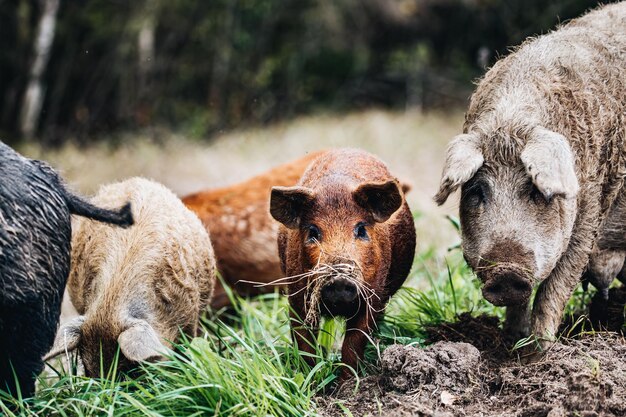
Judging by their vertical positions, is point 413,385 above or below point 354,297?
below

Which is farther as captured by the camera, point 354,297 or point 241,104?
point 241,104

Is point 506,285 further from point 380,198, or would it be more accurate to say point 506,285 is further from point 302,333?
point 302,333

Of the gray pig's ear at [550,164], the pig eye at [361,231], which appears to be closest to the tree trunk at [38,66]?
the pig eye at [361,231]

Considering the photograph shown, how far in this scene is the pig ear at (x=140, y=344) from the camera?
4480 mm

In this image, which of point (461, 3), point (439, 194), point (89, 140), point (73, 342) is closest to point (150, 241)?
point (73, 342)

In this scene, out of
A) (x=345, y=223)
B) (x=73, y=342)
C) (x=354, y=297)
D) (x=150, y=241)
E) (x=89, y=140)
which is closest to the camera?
(x=354, y=297)

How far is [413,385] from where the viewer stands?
4.30 metres

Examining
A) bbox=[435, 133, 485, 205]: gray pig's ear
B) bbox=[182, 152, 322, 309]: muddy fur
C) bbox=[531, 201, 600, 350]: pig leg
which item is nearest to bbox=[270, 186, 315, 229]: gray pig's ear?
bbox=[435, 133, 485, 205]: gray pig's ear

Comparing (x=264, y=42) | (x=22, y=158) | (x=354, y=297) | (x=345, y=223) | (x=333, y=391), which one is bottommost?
(x=333, y=391)

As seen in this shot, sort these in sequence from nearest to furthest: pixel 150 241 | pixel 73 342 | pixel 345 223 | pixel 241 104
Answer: pixel 345 223 → pixel 73 342 → pixel 150 241 → pixel 241 104

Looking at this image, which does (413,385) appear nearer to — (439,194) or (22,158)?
(439,194)

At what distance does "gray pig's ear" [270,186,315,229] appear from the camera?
4.54 m

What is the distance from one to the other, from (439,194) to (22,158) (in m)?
2.44

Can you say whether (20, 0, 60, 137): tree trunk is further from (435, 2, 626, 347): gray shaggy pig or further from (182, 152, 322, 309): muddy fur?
(435, 2, 626, 347): gray shaggy pig
